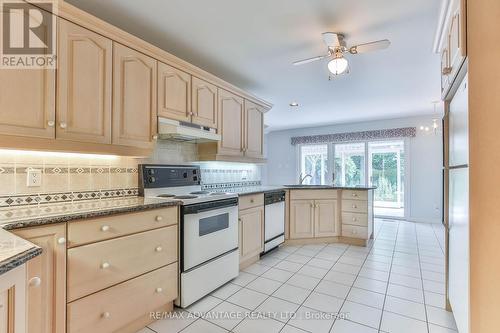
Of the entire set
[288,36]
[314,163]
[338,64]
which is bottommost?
[314,163]

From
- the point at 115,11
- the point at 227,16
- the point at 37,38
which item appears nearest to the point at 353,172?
the point at 227,16

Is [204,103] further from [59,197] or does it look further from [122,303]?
[122,303]

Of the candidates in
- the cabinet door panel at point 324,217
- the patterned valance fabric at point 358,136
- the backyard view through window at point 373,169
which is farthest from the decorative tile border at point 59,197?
the patterned valance fabric at point 358,136

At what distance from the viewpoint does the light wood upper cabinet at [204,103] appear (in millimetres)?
2637

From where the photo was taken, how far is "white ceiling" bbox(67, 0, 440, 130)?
6.18 feet

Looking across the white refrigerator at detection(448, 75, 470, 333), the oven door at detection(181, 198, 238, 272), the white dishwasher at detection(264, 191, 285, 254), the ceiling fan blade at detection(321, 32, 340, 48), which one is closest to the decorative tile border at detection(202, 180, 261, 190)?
the white dishwasher at detection(264, 191, 285, 254)

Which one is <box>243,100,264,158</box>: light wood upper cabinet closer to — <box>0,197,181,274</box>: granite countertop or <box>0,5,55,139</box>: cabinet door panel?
<box>0,197,181,274</box>: granite countertop

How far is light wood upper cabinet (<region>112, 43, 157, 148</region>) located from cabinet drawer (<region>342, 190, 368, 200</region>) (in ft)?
9.65

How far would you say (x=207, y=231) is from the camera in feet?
7.46

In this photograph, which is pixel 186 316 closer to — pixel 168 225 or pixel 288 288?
pixel 168 225

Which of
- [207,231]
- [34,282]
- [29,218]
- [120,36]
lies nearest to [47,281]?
[34,282]

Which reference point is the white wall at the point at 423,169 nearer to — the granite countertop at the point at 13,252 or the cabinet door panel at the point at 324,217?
the cabinet door panel at the point at 324,217

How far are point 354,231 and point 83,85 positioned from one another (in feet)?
12.4

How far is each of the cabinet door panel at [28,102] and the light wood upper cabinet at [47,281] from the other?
1.99 ft
